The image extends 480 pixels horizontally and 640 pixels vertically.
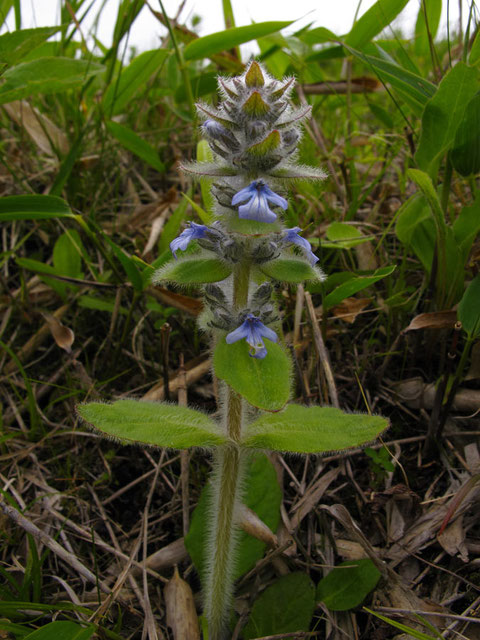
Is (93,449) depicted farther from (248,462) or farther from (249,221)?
(249,221)

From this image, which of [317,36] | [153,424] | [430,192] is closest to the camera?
[153,424]

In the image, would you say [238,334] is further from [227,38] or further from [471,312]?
[227,38]

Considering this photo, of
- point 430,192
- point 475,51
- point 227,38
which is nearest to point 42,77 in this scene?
point 227,38

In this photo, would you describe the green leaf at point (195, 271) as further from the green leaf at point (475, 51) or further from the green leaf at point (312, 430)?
the green leaf at point (475, 51)

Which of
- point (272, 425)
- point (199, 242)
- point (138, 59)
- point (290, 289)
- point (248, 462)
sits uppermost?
point (138, 59)

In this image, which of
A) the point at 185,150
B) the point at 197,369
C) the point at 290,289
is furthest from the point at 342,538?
the point at 185,150

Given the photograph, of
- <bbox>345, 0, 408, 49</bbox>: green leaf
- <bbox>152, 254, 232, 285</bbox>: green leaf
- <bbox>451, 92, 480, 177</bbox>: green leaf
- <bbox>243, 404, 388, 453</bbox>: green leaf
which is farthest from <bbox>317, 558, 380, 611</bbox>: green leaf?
<bbox>345, 0, 408, 49</bbox>: green leaf
